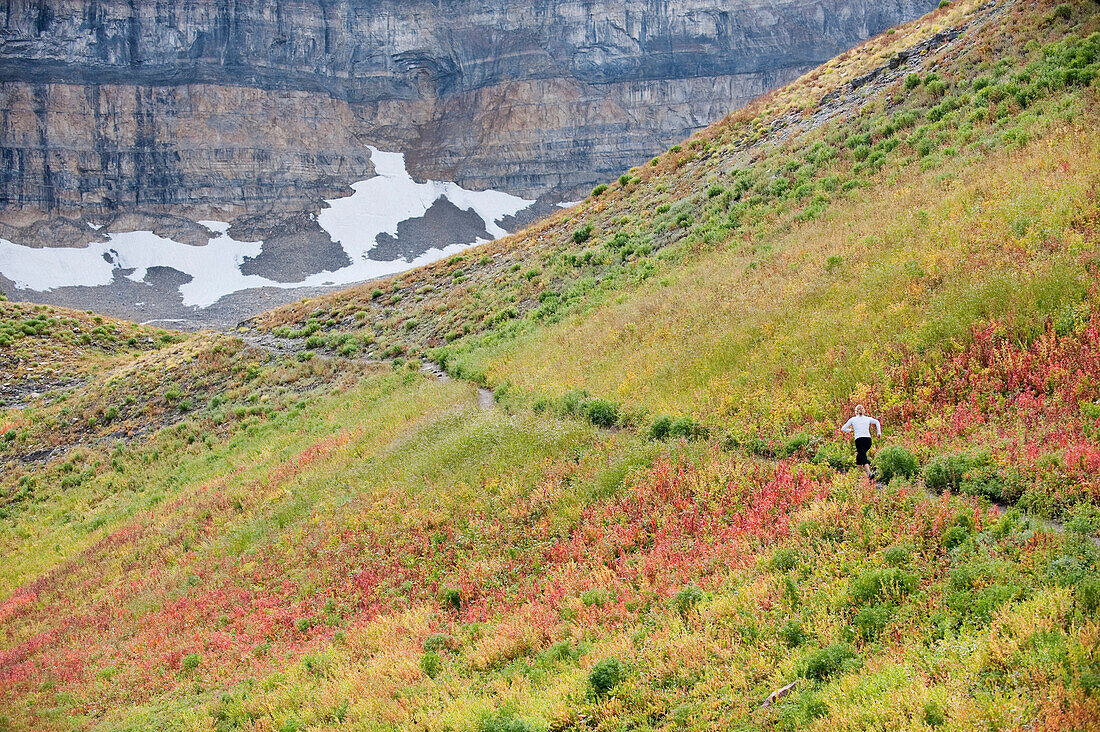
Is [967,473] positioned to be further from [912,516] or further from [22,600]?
[22,600]

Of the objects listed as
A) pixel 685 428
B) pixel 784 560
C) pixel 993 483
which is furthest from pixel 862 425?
pixel 685 428

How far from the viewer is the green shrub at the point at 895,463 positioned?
8.66m

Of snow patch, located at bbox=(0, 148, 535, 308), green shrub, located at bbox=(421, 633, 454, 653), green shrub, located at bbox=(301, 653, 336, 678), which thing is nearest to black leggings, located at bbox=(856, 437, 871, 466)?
green shrub, located at bbox=(421, 633, 454, 653)

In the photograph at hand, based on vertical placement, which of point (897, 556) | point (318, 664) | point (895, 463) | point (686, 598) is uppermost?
point (895, 463)

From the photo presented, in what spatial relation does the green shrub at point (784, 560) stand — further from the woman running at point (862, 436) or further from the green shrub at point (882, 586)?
the woman running at point (862, 436)

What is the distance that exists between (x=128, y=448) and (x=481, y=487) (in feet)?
72.5

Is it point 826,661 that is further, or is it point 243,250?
point 243,250

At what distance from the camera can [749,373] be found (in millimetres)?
12938

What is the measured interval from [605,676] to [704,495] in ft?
12.3

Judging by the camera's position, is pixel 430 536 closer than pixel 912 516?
No

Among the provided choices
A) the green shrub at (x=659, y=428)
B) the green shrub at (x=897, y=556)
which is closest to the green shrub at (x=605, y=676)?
the green shrub at (x=897, y=556)

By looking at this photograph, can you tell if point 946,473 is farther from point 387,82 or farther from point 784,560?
point 387,82

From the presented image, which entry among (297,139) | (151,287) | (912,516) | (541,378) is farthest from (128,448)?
(297,139)

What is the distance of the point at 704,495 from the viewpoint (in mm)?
9812
